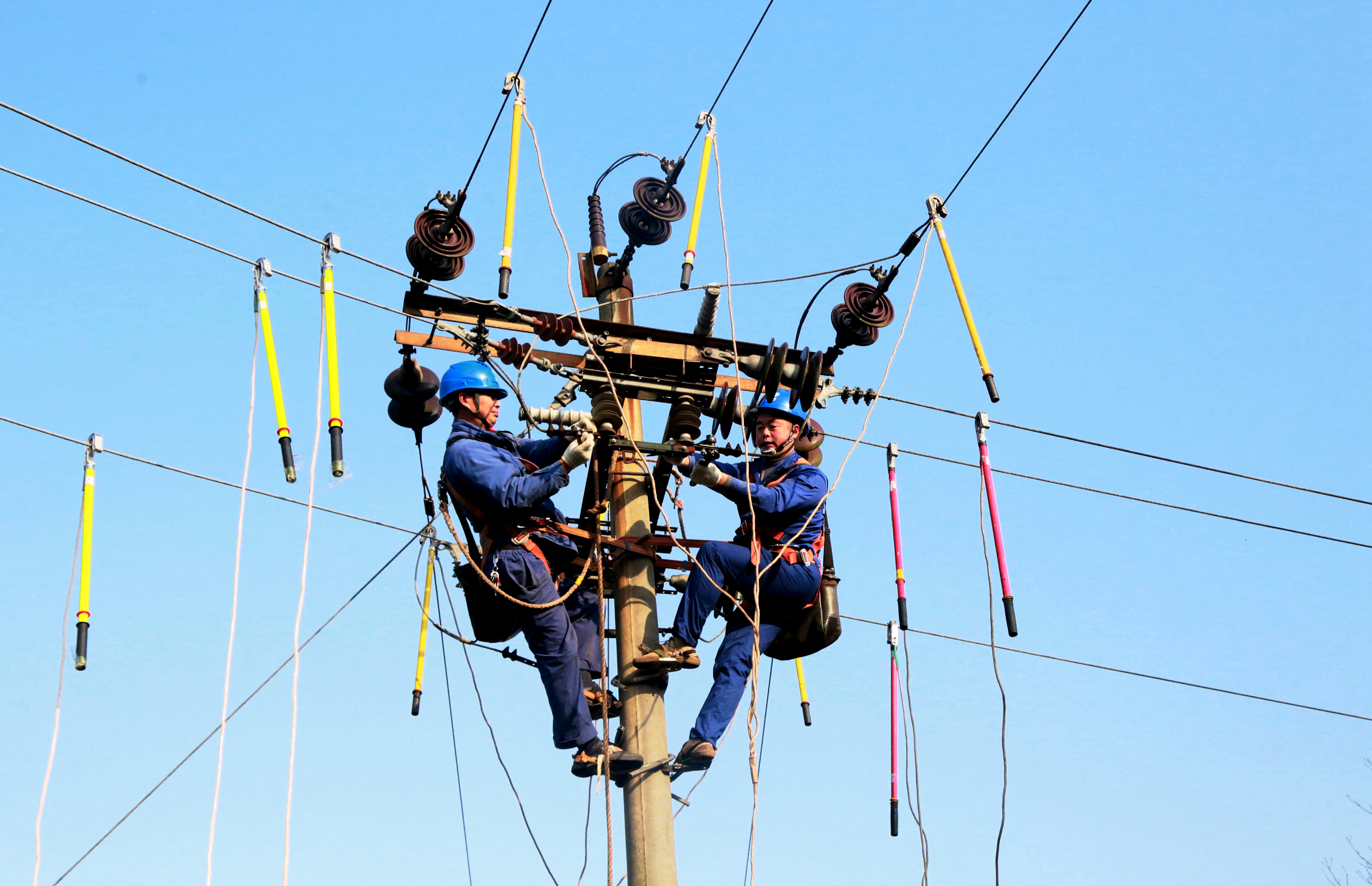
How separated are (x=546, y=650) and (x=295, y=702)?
2023 mm

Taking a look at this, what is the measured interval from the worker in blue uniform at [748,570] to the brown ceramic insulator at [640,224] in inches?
67.6

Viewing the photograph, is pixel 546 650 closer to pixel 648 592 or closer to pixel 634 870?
pixel 648 592

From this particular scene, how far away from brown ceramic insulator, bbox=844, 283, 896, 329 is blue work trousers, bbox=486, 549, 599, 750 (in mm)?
2529

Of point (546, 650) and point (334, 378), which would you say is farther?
point (546, 650)

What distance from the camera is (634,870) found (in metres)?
7.13

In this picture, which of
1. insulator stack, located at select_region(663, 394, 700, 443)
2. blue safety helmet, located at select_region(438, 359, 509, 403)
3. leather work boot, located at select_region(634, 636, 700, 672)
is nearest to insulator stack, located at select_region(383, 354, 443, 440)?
blue safety helmet, located at select_region(438, 359, 509, 403)

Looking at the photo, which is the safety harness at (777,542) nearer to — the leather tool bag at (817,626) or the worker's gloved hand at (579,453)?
the leather tool bag at (817,626)

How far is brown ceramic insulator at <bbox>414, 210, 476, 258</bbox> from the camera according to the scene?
25.5 feet

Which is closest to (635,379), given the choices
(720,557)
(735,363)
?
(735,363)

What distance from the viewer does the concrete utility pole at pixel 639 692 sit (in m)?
7.17

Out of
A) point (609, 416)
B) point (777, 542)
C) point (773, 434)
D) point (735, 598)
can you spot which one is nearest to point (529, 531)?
point (609, 416)

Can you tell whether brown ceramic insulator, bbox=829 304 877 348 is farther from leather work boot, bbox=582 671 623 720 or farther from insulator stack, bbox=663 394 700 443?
leather work boot, bbox=582 671 623 720

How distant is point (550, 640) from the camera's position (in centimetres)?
767

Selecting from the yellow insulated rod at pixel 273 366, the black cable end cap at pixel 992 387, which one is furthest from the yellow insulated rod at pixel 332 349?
the black cable end cap at pixel 992 387
